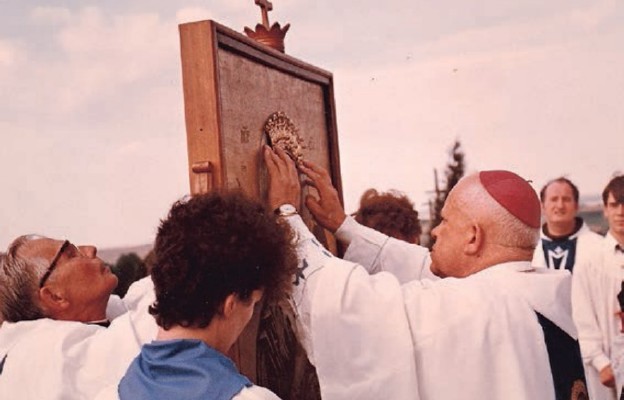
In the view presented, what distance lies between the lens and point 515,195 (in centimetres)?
284

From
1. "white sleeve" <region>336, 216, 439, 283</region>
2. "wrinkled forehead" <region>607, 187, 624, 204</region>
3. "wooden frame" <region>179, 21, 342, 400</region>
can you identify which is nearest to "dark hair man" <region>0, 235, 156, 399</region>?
"wooden frame" <region>179, 21, 342, 400</region>

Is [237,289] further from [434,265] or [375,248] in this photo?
[375,248]

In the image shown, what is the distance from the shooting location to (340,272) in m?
2.76

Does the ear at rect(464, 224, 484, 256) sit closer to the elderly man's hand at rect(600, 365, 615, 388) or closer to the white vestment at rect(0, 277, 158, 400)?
the white vestment at rect(0, 277, 158, 400)

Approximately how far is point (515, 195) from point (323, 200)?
0.79 m

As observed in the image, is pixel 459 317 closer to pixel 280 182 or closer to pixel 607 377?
pixel 280 182

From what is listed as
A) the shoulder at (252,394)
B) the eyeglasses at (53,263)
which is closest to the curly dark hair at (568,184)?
the eyeglasses at (53,263)

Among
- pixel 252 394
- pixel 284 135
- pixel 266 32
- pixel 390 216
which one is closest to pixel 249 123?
pixel 284 135

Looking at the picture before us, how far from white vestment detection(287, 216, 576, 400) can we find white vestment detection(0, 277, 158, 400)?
56 cm

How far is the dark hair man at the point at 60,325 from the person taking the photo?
9.48ft

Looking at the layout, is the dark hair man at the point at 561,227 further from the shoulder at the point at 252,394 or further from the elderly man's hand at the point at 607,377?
the shoulder at the point at 252,394

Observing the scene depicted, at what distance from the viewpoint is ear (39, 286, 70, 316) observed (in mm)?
3129

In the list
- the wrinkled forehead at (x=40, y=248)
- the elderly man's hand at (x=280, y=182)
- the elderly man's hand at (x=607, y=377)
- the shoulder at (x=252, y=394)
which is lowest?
the elderly man's hand at (x=607, y=377)

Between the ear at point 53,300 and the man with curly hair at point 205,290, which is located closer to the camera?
the man with curly hair at point 205,290
